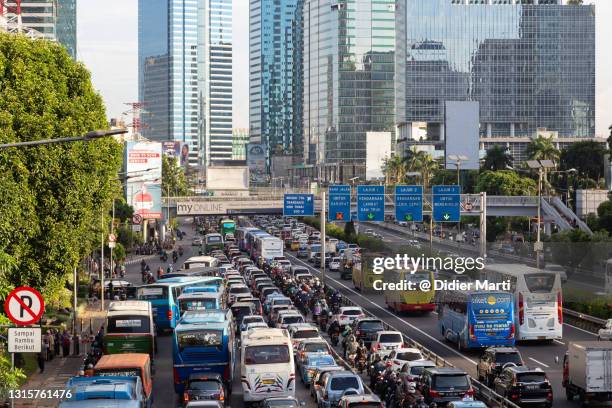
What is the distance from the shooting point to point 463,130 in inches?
4823

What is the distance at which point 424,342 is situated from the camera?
49000 mm

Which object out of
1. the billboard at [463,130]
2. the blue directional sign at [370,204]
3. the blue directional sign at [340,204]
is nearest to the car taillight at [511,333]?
the blue directional sign at [370,204]

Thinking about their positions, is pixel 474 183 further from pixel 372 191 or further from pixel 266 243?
pixel 372 191

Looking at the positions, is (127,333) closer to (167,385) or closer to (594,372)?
(167,385)

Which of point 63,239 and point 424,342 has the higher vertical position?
point 63,239

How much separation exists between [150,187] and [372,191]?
41105 millimetres

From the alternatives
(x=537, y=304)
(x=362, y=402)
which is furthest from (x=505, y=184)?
(x=362, y=402)

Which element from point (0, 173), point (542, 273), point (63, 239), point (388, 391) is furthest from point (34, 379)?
point (542, 273)

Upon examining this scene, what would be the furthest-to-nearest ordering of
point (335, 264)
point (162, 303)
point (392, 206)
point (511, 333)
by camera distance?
point (392, 206) < point (335, 264) < point (162, 303) < point (511, 333)

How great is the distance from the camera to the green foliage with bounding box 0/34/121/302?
38.0 metres

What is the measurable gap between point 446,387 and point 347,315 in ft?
71.7

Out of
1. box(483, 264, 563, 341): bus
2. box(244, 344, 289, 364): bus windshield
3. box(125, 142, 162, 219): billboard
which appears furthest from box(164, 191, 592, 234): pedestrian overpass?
box(244, 344, 289, 364): bus windshield

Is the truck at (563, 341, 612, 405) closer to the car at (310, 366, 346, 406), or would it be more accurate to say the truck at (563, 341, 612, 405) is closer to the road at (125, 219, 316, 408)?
the car at (310, 366, 346, 406)

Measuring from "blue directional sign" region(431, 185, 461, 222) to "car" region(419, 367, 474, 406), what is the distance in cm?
3786
